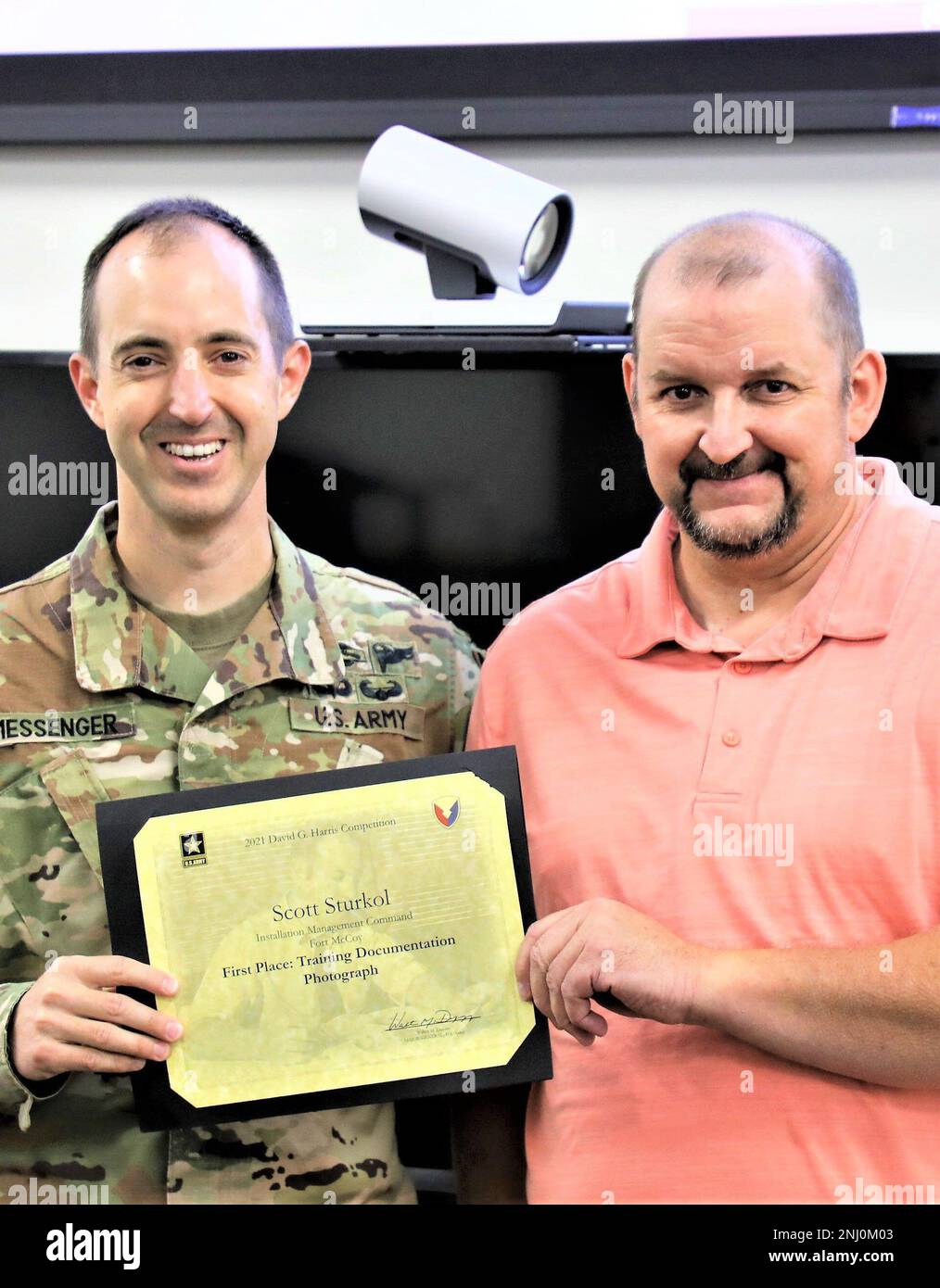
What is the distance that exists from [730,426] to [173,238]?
0.64 m

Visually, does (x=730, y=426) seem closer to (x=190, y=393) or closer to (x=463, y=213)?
(x=463, y=213)

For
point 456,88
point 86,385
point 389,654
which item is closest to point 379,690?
point 389,654

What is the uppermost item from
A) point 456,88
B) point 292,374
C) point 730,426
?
Result: point 456,88

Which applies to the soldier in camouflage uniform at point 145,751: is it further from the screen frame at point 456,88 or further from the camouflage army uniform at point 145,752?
the screen frame at point 456,88

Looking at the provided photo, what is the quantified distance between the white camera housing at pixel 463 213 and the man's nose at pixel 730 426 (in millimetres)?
357

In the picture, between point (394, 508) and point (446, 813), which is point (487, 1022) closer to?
point (446, 813)

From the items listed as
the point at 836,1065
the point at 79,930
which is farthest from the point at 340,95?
the point at 836,1065

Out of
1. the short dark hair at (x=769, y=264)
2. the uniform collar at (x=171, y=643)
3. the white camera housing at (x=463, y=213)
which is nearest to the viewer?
the short dark hair at (x=769, y=264)

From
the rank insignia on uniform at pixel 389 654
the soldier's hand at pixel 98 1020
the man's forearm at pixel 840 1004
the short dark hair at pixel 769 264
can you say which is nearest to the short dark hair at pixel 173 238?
the rank insignia on uniform at pixel 389 654

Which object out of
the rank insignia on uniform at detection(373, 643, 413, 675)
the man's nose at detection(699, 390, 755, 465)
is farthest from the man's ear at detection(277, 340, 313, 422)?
the man's nose at detection(699, 390, 755, 465)

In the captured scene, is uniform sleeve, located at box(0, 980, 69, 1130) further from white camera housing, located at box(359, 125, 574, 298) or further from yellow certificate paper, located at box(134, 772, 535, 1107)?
white camera housing, located at box(359, 125, 574, 298)

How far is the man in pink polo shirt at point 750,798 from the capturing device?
4.41 feet

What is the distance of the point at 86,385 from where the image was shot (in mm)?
1564
